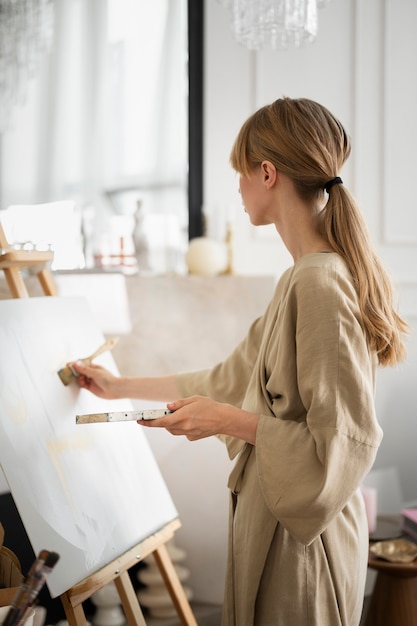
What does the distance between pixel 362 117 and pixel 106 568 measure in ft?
7.30

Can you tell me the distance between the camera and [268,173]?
142 cm

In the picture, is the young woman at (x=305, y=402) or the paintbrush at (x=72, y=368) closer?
the young woman at (x=305, y=402)

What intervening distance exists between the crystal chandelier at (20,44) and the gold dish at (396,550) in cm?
212

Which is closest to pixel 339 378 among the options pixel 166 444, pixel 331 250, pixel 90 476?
pixel 331 250

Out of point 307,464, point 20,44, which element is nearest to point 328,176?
point 307,464

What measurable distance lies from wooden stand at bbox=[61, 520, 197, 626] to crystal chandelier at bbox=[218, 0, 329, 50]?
1.52 m

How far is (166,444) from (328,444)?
130 cm

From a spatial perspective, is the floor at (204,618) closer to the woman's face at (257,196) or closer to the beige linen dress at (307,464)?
the beige linen dress at (307,464)

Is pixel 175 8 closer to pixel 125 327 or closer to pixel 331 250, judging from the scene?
pixel 125 327

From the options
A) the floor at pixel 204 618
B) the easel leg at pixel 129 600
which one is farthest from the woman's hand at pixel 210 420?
the floor at pixel 204 618

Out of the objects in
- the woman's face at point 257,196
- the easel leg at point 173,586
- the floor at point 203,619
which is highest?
the woman's face at point 257,196

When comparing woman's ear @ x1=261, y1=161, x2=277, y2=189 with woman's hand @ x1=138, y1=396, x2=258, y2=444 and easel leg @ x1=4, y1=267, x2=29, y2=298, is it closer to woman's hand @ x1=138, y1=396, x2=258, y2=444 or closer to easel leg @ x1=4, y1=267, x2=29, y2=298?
woman's hand @ x1=138, y1=396, x2=258, y2=444

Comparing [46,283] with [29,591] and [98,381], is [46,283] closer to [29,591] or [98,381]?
[98,381]

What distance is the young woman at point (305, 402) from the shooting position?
4.21 ft
